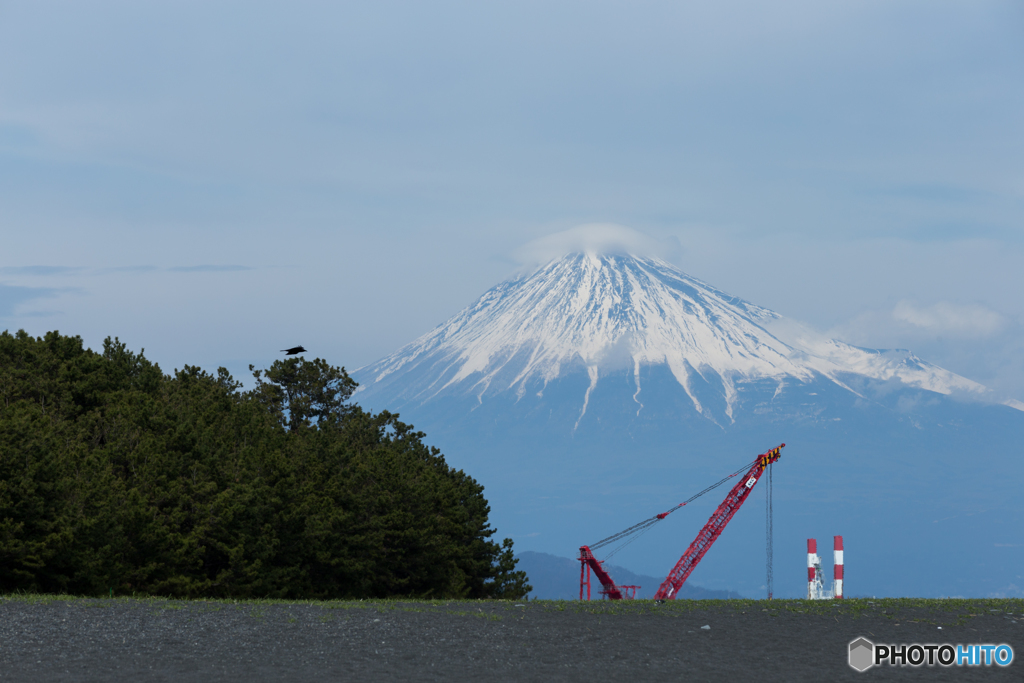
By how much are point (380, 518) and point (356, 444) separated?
22.5 metres

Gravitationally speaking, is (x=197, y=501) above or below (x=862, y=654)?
above

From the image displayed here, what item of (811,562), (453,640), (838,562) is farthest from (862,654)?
(811,562)

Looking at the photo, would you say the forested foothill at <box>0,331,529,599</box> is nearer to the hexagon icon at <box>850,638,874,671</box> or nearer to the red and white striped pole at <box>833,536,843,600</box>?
the red and white striped pole at <box>833,536,843,600</box>

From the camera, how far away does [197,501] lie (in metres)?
46.6

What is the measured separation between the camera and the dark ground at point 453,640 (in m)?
19.3

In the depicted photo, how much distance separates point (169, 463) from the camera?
155ft

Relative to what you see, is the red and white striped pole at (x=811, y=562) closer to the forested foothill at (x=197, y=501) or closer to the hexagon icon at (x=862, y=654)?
the forested foothill at (x=197, y=501)

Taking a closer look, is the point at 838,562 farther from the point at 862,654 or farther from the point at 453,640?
the point at 453,640

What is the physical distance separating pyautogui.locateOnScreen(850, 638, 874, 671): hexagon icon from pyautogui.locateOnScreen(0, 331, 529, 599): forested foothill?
2619 centimetres

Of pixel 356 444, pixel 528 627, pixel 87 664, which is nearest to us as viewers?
pixel 87 664

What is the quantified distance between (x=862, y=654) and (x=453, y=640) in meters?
8.86

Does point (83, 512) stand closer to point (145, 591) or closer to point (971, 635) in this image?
point (145, 591)

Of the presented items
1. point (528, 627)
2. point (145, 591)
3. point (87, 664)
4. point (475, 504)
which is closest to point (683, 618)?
point (528, 627)

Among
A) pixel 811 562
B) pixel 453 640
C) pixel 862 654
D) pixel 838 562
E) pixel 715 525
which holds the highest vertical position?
pixel 715 525
